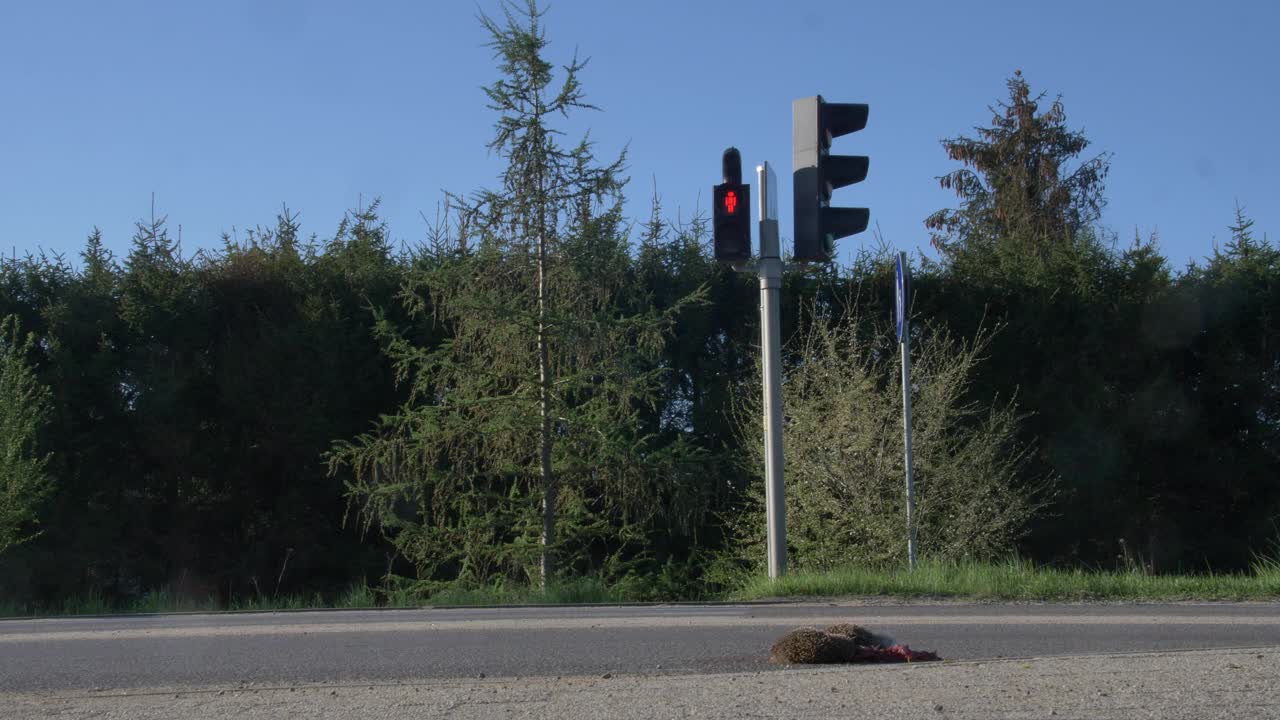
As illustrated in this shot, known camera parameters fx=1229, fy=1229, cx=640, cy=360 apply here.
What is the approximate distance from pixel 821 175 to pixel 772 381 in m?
2.42

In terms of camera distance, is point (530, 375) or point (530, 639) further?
point (530, 375)

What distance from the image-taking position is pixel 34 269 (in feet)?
73.6

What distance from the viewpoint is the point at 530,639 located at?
8773mm

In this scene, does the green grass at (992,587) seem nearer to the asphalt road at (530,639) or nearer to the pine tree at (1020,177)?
the asphalt road at (530,639)

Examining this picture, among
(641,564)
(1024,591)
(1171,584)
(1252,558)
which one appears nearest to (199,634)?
(1024,591)

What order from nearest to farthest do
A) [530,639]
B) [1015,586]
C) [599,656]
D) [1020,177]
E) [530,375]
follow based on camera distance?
[599,656] → [530,639] → [1015,586] → [530,375] → [1020,177]

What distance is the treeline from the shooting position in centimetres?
1797

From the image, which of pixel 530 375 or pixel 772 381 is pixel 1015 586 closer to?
pixel 772 381

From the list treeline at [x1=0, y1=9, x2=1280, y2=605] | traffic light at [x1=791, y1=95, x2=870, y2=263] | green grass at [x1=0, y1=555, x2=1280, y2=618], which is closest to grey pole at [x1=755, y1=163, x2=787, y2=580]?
green grass at [x1=0, y1=555, x2=1280, y2=618]

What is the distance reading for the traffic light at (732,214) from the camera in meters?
11.9

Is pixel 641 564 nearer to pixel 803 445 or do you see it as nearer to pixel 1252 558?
pixel 803 445

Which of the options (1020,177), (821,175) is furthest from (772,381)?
(1020,177)

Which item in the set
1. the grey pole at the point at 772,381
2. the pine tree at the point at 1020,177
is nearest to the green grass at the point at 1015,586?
the grey pole at the point at 772,381

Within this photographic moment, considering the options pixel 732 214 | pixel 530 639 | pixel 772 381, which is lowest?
pixel 530 639
